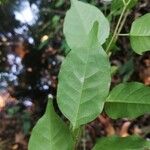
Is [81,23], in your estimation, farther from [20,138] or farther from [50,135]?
[20,138]

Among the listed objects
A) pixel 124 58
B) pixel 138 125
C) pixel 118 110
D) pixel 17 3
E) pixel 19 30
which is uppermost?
pixel 118 110

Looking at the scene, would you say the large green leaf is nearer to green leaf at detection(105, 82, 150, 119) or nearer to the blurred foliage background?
green leaf at detection(105, 82, 150, 119)

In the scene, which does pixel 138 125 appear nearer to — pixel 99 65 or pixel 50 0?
pixel 50 0

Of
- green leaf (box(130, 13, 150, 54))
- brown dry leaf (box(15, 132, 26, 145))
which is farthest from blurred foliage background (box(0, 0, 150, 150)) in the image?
green leaf (box(130, 13, 150, 54))

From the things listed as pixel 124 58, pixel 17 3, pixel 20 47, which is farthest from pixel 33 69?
pixel 17 3

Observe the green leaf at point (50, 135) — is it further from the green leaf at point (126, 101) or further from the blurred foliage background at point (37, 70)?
the blurred foliage background at point (37, 70)

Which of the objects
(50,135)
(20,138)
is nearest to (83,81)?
(50,135)
